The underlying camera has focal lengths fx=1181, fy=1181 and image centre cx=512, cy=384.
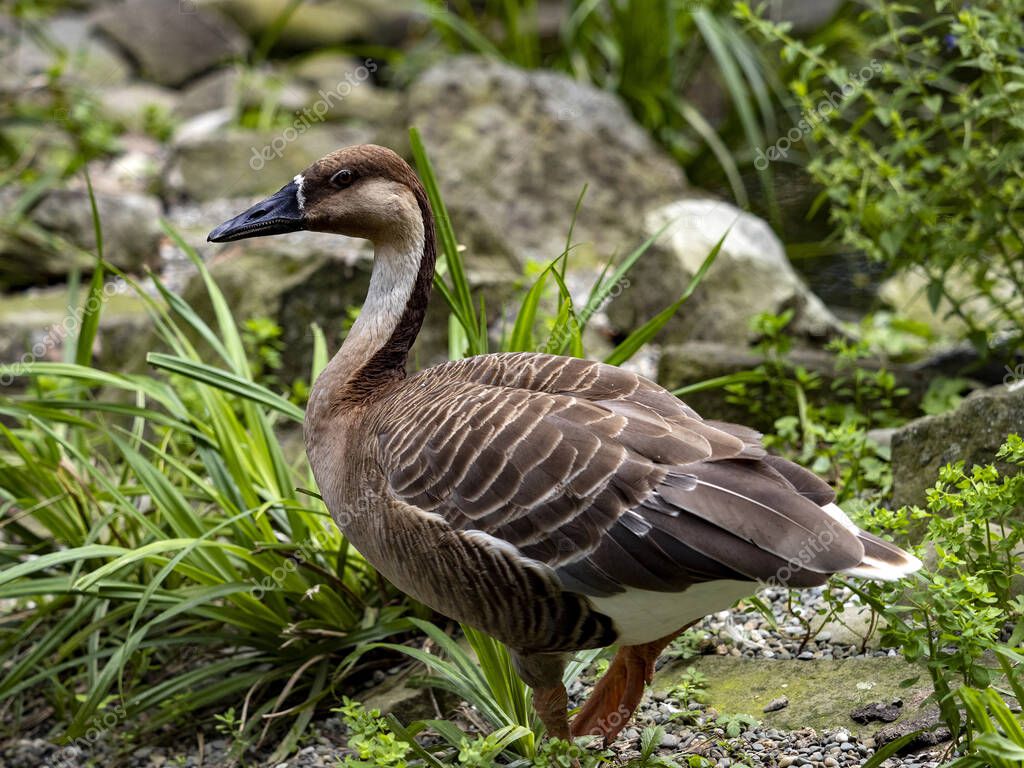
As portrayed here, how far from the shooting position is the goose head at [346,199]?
3.75 metres

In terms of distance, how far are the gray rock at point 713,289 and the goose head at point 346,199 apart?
3068 millimetres

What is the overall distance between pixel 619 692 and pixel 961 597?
106cm

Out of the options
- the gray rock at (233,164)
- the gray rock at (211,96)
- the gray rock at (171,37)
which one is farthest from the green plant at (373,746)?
the gray rock at (171,37)

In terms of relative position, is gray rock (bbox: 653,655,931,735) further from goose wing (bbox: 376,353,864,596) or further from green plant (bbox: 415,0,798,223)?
green plant (bbox: 415,0,798,223)

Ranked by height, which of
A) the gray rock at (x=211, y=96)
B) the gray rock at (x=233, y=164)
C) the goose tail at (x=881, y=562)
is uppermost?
the goose tail at (x=881, y=562)

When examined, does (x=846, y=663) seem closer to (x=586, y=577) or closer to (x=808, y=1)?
(x=586, y=577)

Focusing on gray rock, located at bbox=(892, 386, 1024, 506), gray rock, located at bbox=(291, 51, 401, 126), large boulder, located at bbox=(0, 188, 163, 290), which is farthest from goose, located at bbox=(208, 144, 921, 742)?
gray rock, located at bbox=(291, 51, 401, 126)

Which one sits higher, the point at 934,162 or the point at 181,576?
the point at 934,162

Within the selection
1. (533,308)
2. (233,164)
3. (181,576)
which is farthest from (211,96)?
(533,308)

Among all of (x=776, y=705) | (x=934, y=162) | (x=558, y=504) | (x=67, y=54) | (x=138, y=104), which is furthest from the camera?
(x=138, y=104)

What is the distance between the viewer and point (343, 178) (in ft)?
12.3

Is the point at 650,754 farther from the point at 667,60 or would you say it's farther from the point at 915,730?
the point at 667,60

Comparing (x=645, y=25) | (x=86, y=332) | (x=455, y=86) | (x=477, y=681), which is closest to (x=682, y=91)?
(x=645, y=25)

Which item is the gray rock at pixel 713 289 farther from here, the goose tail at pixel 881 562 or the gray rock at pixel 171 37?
the gray rock at pixel 171 37
